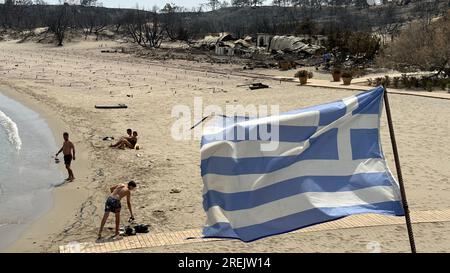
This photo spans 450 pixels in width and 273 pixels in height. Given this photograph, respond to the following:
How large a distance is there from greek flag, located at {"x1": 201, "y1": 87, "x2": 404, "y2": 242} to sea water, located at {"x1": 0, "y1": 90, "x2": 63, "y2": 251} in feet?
21.6

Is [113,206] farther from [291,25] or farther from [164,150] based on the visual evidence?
[291,25]

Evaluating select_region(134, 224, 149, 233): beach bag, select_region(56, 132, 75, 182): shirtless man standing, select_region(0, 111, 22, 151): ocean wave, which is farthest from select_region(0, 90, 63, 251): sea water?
select_region(134, 224, 149, 233): beach bag

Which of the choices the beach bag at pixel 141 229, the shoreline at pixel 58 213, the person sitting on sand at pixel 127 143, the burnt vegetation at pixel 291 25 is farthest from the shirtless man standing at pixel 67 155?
the burnt vegetation at pixel 291 25

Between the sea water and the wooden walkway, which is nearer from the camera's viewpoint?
the wooden walkway

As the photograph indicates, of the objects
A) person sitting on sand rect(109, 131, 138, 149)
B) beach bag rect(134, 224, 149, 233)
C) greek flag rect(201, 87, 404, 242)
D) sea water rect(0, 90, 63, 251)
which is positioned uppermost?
greek flag rect(201, 87, 404, 242)

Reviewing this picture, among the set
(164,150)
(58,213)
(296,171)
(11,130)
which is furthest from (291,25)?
(296,171)

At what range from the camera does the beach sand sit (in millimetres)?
9203

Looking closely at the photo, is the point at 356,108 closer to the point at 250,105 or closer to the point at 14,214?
the point at 14,214

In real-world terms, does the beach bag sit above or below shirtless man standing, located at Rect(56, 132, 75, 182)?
below

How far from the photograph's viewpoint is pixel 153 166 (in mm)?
15016

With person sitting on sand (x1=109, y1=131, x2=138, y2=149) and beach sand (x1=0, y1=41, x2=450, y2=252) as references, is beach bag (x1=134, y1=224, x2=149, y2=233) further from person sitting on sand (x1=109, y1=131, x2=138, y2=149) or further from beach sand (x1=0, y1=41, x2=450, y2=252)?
person sitting on sand (x1=109, y1=131, x2=138, y2=149)

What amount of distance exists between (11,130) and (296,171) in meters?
19.8

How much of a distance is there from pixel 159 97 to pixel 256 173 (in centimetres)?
2420

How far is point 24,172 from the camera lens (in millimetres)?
15812
